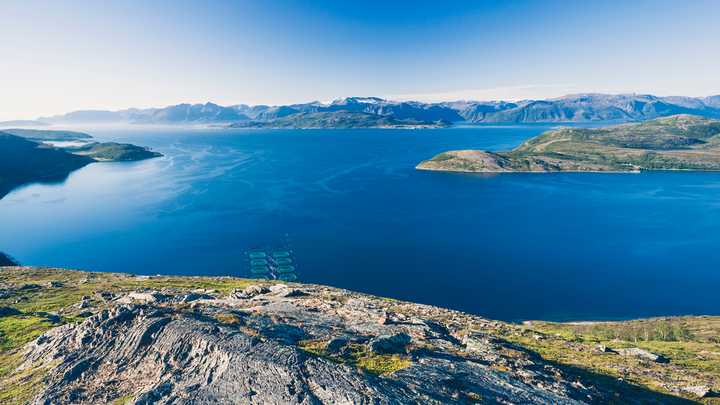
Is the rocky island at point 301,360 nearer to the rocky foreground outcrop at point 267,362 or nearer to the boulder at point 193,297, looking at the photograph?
the rocky foreground outcrop at point 267,362

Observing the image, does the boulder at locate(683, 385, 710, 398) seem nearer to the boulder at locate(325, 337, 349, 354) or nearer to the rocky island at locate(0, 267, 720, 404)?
the rocky island at locate(0, 267, 720, 404)

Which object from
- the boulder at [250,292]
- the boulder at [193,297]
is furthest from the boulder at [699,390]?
the boulder at [193,297]

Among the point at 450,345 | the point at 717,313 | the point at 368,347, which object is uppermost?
the point at 368,347

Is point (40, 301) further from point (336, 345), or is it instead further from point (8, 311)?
point (336, 345)

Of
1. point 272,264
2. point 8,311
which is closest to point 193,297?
point 8,311

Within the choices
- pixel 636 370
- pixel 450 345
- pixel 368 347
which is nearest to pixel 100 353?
pixel 368 347

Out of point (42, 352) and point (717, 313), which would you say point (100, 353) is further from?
point (717, 313)
